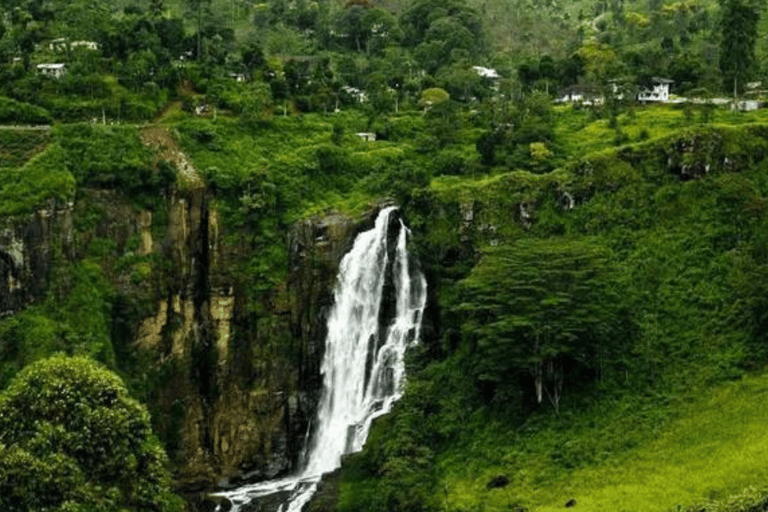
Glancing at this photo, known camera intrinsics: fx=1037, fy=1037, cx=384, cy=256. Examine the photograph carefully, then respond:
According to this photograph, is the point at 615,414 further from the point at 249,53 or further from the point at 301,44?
the point at 301,44

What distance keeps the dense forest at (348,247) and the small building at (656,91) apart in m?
0.25

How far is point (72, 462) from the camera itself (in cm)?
3306

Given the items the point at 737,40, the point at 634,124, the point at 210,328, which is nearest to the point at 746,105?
the point at 737,40

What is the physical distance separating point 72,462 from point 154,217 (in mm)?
23169

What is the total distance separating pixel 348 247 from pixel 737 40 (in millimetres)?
30107

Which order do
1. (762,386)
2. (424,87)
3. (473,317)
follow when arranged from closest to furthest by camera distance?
(762,386) → (473,317) → (424,87)

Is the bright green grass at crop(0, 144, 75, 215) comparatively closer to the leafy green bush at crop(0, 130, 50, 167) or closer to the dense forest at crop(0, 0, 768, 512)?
the dense forest at crop(0, 0, 768, 512)

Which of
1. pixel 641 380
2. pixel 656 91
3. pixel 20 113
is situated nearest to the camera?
pixel 641 380

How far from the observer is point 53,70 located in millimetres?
65438

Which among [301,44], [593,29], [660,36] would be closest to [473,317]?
[301,44]

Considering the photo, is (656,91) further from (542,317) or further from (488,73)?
(542,317)

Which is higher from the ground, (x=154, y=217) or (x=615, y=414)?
(x=154, y=217)

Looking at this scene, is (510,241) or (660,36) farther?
(660,36)

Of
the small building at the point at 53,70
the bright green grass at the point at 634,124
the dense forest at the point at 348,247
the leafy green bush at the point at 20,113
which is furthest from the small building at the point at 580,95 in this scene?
the leafy green bush at the point at 20,113
